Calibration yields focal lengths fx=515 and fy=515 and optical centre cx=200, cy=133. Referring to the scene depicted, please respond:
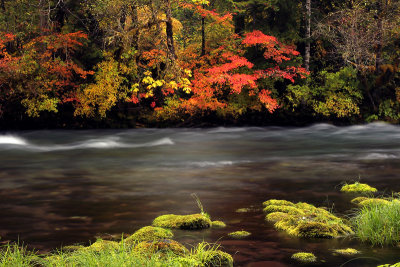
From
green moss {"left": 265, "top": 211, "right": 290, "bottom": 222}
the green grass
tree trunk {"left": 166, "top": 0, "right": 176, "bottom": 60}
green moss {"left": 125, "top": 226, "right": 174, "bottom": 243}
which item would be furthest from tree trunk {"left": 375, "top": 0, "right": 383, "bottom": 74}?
the green grass

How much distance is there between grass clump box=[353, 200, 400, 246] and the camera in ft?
23.9

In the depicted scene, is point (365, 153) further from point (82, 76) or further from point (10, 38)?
point (10, 38)

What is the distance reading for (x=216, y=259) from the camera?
6.41 m

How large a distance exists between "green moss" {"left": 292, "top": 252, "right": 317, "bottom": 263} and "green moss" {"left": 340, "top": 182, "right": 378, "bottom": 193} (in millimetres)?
4613

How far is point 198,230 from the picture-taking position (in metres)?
8.31

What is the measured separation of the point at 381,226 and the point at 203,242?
2628 millimetres

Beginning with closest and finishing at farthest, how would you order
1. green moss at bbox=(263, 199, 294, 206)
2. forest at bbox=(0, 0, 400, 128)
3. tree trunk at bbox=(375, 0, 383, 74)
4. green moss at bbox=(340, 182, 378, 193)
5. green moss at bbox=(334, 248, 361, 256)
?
green moss at bbox=(334, 248, 361, 256), green moss at bbox=(263, 199, 294, 206), green moss at bbox=(340, 182, 378, 193), forest at bbox=(0, 0, 400, 128), tree trunk at bbox=(375, 0, 383, 74)

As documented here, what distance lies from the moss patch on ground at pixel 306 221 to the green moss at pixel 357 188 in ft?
6.61

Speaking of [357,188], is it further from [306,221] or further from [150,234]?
[150,234]

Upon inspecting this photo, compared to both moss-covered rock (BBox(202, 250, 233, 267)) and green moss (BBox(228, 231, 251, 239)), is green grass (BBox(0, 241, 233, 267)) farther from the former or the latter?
green moss (BBox(228, 231, 251, 239))

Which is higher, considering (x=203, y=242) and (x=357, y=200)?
(x=203, y=242)

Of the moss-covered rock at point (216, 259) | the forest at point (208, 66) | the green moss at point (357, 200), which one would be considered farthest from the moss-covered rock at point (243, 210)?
the forest at point (208, 66)

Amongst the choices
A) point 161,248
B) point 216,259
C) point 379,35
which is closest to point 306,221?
point 216,259

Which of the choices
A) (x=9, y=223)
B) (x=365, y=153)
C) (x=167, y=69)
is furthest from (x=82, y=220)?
(x=167, y=69)
